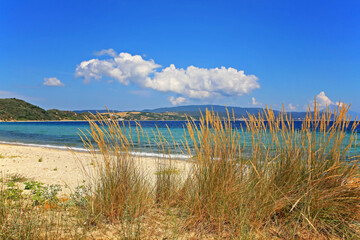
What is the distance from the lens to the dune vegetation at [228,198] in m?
2.60

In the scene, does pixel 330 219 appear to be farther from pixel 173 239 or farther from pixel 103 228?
pixel 103 228

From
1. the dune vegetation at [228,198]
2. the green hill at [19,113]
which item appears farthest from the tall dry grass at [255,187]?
the green hill at [19,113]

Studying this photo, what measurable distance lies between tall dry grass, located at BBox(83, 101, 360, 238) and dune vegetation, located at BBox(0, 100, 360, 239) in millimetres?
12

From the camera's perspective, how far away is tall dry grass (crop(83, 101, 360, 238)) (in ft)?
8.68

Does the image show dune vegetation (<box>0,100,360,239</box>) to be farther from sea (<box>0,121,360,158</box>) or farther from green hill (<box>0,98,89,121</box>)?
green hill (<box>0,98,89,121</box>)

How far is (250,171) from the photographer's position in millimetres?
3072

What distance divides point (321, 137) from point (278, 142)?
2.11ft

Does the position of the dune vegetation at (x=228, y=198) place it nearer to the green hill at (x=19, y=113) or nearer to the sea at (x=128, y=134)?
the sea at (x=128, y=134)

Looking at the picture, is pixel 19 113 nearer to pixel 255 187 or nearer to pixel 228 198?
pixel 228 198

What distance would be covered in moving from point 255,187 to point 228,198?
0.34 m

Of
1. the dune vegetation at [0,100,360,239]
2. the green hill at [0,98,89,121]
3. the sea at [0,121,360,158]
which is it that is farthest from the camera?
the green hill at [0,98,89,121]

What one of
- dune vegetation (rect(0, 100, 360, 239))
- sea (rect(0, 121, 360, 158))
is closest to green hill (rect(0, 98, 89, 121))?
sea (rect(0, 121, 360, 158))

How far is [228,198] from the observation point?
2.67 meters

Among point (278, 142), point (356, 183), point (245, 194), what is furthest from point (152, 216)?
A: point (356, 183)
